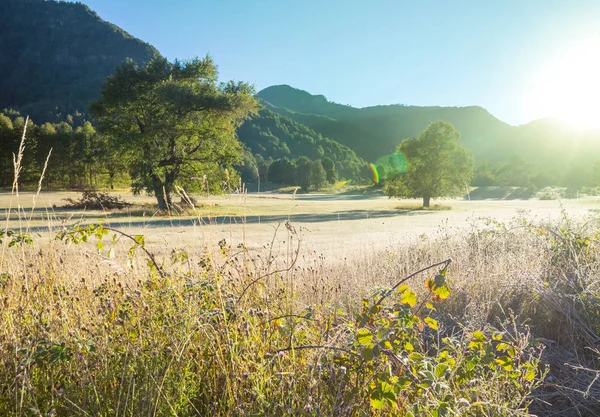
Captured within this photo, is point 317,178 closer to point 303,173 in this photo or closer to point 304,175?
point 304,175

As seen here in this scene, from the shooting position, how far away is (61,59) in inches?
6683

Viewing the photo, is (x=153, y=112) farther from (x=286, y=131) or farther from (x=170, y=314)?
(x=286, y=131)

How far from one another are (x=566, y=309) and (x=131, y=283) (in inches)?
185

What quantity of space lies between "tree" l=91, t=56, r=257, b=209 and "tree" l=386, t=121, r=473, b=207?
1648cm

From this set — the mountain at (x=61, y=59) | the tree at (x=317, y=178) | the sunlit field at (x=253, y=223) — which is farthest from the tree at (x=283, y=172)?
the mountain at (x=61, y=59)

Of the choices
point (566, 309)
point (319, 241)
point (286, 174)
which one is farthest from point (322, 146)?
point (566, 309)

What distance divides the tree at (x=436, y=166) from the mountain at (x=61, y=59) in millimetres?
103939

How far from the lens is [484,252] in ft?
24.5

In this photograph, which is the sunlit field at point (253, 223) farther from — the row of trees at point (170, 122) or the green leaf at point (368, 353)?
the row of trees at point (170, 122)

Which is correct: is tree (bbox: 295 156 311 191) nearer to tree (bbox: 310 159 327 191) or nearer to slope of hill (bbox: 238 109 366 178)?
tree (bbox: 310 159 327 191)

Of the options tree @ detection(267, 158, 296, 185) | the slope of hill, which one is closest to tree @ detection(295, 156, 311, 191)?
tree @ detection(267, 158, 296, 185)

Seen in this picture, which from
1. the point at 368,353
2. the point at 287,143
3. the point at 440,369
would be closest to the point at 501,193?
the point at 440,369

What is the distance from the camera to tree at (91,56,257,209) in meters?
21.7

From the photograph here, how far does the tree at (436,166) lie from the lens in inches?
1271
